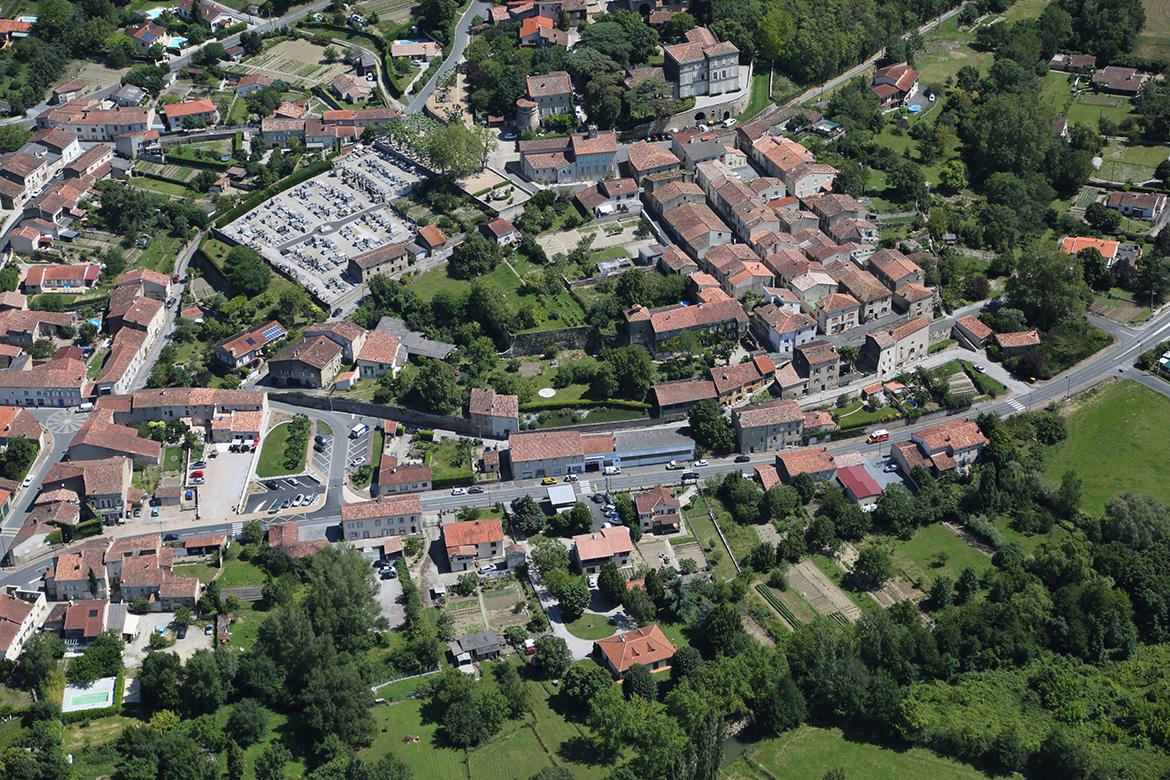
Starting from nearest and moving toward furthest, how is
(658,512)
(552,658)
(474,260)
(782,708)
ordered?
(782,708), (552,658), (658,512), (474,260)

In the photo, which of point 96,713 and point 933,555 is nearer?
point 96,713

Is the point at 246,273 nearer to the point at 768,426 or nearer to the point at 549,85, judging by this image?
the point at 549,85

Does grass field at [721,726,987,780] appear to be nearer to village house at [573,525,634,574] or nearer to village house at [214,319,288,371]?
village house at [573,525,634,574]

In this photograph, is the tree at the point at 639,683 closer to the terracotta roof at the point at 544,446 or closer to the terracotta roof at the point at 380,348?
the terracotta roof at the point at 544,446

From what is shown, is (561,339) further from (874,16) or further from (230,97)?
(874,16)

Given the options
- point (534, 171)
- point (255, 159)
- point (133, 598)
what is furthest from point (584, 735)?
point (255, 159)

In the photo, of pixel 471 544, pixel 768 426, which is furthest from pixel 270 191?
pixel 768 426
